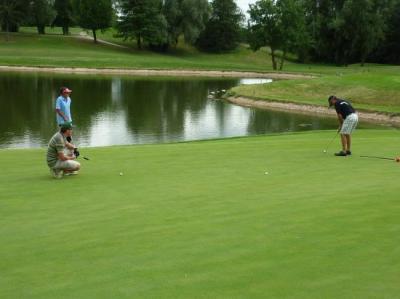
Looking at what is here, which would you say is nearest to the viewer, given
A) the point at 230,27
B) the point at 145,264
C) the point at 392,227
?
the point at 145,264

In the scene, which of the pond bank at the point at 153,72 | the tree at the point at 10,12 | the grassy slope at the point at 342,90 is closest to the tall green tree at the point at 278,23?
the pond bank at the point at 153,72

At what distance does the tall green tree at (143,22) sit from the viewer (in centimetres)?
10471

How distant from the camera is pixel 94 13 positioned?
109m

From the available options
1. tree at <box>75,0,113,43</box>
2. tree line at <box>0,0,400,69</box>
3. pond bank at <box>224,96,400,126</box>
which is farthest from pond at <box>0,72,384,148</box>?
tree at <box>75,0,113,43</box>

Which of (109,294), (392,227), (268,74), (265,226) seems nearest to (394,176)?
(392,227)

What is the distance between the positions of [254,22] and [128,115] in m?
61.5

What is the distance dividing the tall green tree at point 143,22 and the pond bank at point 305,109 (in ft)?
168

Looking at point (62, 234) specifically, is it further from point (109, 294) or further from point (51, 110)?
point (51, 110)

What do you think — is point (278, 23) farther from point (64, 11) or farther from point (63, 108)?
point (63, 108)

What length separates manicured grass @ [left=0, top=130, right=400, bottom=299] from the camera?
22.1 ft

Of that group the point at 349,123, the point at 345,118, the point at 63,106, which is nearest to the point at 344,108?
the point at 345,118

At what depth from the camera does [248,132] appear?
36.8m

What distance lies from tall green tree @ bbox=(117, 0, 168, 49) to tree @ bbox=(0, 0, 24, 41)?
19462 millimetres

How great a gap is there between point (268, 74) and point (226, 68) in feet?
26.4
